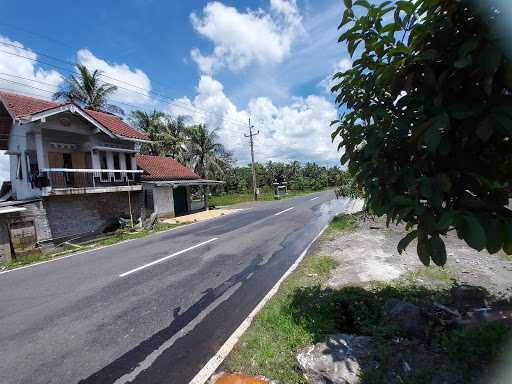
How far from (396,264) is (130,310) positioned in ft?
18.2

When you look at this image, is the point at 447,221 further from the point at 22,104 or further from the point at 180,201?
the point at 180,201

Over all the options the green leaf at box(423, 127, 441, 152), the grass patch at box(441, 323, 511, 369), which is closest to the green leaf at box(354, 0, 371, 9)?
the green leaf at box(423, 127, 441, 152)

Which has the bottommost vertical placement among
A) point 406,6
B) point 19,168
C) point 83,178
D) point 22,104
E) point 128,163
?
point 406,6

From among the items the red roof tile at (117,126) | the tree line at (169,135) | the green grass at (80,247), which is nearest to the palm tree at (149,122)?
the tree line at (169,135)

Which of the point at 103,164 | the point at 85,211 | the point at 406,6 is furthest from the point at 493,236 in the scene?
the point at 103,164

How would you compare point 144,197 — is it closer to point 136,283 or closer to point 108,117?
point 108,117

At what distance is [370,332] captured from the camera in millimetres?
3262

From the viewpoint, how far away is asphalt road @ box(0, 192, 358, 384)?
3520 millimetres

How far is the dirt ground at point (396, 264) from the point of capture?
4957 mm

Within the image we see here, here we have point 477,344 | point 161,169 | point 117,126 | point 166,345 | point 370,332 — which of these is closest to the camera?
point 477,344

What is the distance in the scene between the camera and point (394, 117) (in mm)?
2316

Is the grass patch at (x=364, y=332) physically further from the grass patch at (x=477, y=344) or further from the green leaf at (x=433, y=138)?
the green leaf at (x=433, y=138)

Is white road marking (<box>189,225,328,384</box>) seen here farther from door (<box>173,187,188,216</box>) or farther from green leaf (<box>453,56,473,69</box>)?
door (<box>173,187,188,216</box>)

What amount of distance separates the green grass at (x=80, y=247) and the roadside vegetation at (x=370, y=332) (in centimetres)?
961
